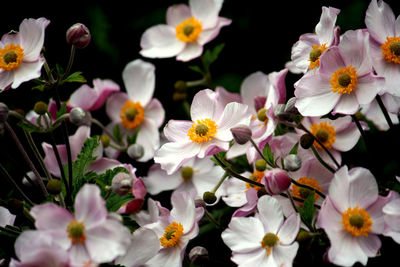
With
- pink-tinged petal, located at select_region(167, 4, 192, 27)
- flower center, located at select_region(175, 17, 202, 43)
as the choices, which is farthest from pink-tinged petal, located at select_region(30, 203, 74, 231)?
Answer: pink-tinged petal, located at select_region(167, 4, 192, 27)

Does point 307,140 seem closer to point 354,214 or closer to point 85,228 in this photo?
point 354,214

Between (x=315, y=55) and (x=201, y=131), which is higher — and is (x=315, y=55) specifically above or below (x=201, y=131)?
above

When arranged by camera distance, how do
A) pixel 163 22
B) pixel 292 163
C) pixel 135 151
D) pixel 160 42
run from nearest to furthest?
pixel 292 163 < pixel 135 151 < pixel 160 42 < pixel 163 22

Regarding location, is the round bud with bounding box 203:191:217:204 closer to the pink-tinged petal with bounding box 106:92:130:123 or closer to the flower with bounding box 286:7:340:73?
the flower with bounding box 286:7:340:73

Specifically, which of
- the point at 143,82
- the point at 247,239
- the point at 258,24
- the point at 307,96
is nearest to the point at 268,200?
the point at 247,239

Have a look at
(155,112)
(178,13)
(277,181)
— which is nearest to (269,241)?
(277,181)

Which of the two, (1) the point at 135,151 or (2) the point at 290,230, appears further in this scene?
(1) the point at 135,151

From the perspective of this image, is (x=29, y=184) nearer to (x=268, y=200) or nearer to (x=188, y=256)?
(x=188, y=256)
